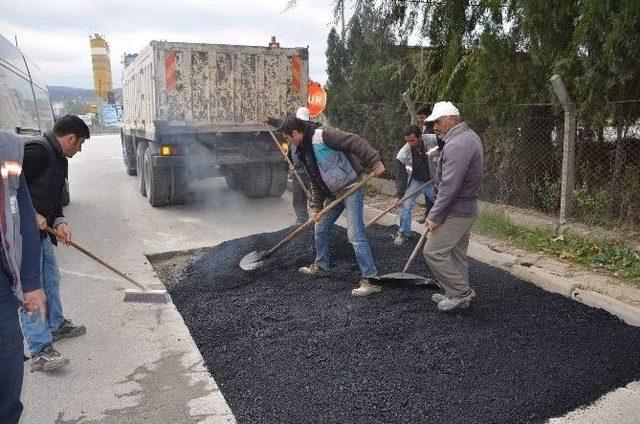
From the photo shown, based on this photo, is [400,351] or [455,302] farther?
[455,302]

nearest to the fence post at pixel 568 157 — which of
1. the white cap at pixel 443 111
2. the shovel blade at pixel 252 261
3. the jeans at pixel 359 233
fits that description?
the white cap at pixel 443 111

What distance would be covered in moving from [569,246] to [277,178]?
516 cm

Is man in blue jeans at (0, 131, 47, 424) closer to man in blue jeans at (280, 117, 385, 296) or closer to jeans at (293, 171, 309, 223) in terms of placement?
man in blue jeans at (280, 117, 385, 296)

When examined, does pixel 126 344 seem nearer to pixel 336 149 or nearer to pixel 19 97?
pixel 336 149

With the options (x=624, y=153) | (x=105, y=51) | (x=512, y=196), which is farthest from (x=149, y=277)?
(x=105, y=51)

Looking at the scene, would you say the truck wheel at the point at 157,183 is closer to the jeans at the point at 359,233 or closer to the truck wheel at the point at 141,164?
the truck wheel at the point at 141,164

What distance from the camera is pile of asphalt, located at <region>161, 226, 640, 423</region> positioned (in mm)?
2596

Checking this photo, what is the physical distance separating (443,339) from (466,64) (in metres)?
4.75

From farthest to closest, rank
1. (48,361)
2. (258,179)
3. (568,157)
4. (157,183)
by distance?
1. (258,179)
2. (157,183)
3. (568,157)
4. (48,361)

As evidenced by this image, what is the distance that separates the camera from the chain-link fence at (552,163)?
525 cm

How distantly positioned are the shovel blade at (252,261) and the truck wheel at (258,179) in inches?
153

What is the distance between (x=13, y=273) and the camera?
69.8 inches

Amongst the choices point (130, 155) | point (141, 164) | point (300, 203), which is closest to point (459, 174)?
A: point (300, 203)

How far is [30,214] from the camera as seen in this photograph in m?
1.99
